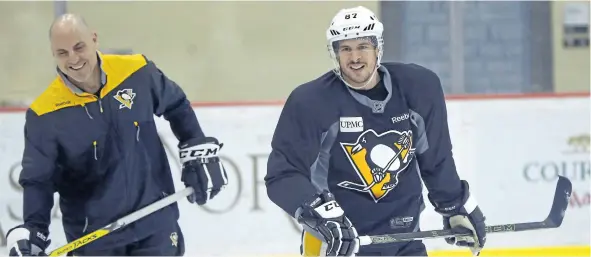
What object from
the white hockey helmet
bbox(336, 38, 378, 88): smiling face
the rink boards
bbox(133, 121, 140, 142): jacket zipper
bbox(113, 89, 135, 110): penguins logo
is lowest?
the rink boards

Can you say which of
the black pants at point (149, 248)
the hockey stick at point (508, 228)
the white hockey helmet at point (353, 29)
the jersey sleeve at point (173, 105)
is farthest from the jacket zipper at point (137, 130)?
the hockey stick at point (508, 228)

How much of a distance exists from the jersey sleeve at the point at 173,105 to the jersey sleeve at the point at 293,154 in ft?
1.84

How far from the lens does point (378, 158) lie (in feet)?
7.93

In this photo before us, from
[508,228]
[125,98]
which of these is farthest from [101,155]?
[508,228]

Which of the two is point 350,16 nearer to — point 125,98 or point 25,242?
point 125,98

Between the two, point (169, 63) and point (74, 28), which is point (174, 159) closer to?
point (169, 63)

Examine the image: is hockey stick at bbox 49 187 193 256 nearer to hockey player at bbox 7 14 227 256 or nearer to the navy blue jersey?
hockey player at bbox 7 14 227 256

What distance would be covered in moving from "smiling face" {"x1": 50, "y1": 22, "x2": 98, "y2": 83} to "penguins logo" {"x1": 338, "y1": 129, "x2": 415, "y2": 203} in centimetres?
71

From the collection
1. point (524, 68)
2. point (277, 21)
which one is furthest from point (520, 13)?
point (277, 21)

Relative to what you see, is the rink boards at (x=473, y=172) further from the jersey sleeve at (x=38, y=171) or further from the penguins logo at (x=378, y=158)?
the penguins logo at (x=378, y=158)

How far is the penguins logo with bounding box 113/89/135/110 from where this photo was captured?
8.91 ft

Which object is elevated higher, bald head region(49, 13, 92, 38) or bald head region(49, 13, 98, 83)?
bald head region(49, 13, 92, 38)

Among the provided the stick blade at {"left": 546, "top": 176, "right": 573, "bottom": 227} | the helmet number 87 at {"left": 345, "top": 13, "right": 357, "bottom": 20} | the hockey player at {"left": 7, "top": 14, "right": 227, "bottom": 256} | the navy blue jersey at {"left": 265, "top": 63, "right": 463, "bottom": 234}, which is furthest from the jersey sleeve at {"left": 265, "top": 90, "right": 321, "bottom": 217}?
the stick blade at {"left": 546, "top": 176, "right": 573, "bottom": 227}

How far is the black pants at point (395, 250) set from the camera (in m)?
2.45
